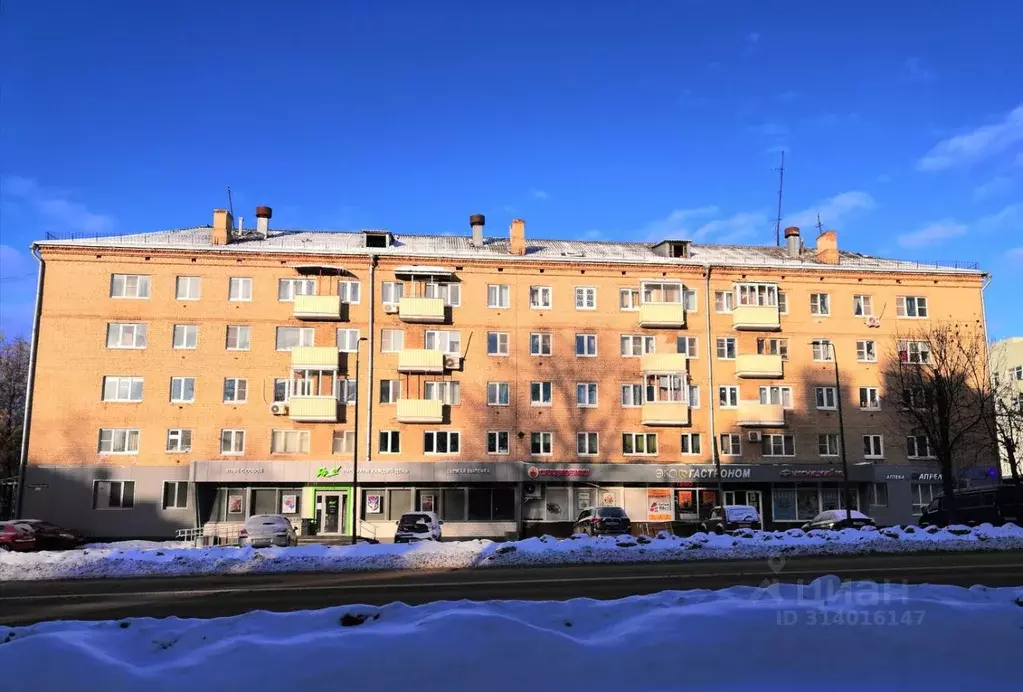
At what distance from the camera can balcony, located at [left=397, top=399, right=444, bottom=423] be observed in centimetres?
4409

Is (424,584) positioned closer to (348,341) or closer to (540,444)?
(540,444)

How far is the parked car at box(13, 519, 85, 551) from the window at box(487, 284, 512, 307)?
24243 millimetres

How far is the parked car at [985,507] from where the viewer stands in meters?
35.2

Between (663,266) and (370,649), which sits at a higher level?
(663,266)

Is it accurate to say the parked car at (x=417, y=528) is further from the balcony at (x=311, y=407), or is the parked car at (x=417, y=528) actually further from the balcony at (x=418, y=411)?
the balcony at (x=311, y=407)

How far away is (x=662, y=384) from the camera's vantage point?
1842 inches

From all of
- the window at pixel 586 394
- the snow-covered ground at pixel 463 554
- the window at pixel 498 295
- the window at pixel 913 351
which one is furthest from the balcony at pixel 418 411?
the window at pixel 913 351

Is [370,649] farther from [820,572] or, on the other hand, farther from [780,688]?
[820,572]

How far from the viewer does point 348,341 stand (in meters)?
45.3

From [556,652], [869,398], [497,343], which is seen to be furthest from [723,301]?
[556,652]

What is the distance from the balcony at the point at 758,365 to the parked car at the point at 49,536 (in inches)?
1414

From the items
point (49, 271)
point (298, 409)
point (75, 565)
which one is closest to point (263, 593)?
point (75, 565)

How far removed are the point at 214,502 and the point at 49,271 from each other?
1564 centimetres

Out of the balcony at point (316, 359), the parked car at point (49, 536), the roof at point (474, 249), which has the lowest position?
the parked car at point (49, 536)
